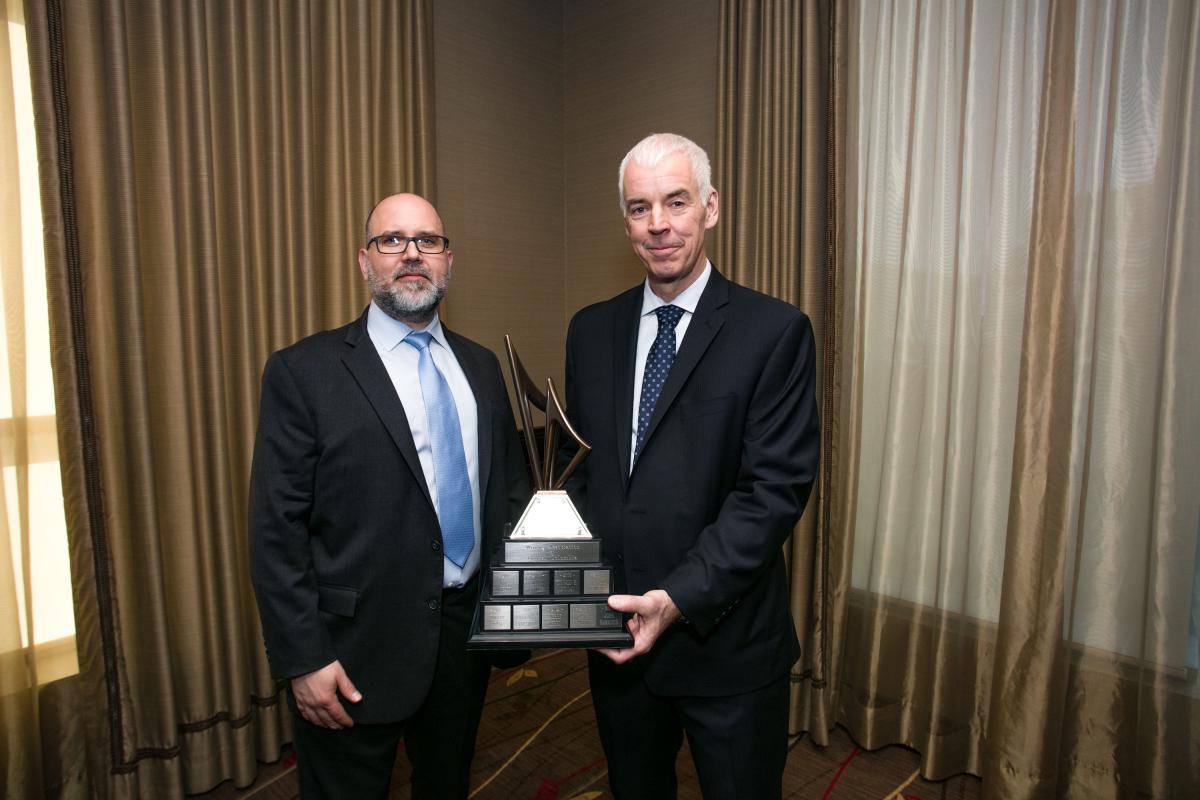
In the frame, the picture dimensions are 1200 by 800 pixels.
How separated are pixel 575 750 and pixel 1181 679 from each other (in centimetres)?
169

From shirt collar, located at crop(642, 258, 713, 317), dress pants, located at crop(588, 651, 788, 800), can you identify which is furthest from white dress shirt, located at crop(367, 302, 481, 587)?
shirt collar, located at crop(642, 258, 713, 317)

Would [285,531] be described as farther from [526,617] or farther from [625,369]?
[625,369]

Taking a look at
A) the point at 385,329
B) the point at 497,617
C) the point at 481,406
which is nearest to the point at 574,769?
the point at 497,617

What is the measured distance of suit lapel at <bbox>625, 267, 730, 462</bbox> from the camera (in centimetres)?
139

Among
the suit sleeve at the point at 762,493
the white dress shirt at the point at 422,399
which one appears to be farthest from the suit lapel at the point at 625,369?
the white dress shirt at the point at 422,399

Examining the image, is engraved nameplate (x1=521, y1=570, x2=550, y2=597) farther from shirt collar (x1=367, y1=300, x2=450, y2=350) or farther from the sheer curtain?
the sheer curtain

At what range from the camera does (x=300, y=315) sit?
7.63 feet

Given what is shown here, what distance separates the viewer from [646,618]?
1314 mm

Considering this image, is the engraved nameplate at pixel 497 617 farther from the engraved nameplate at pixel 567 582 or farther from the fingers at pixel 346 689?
the fingers at pixel 346 689

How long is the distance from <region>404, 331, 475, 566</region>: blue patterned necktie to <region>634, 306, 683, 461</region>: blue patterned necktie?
0.38 meters

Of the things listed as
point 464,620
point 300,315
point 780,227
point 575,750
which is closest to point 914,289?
point 780,227

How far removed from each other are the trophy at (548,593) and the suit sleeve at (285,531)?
13.2 inches

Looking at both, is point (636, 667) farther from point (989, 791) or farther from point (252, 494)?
point (989, 791)

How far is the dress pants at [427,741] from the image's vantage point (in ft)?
4.83
